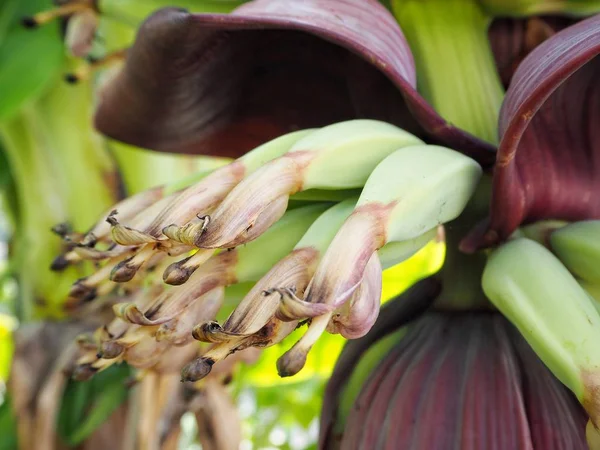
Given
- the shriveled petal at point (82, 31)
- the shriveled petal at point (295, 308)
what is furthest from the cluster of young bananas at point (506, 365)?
→ the shriveled petal at point (82, 31)

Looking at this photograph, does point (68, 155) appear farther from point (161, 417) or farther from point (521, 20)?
point (521, 20)

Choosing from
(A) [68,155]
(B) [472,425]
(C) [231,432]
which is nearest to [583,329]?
(B) [472,425]

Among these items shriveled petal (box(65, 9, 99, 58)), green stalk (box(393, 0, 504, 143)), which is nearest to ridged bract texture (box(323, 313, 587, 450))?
green stalk (box(393, 0, 504, 143))

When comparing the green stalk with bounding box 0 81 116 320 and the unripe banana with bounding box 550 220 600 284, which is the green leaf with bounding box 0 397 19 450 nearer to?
the green stalk with bounding box 0 81 116 320

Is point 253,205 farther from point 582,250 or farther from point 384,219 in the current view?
point 582,250

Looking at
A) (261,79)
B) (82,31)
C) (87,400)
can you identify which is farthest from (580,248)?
(87,400)
